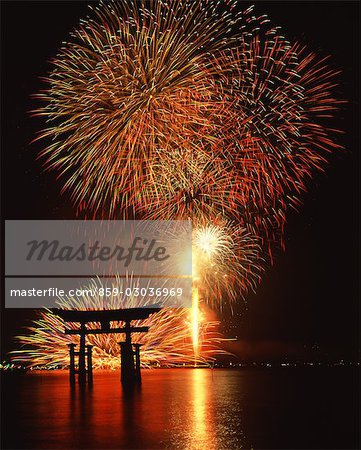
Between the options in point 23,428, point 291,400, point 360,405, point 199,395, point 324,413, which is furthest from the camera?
point 199,395

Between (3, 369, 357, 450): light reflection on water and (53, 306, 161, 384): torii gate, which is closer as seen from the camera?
(3, 369, 357, 450): light reflection on water

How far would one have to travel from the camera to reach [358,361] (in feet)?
162

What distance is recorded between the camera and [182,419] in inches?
484

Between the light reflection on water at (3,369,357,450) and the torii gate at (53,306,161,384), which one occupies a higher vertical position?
the torii gate at (53,306,161,384)

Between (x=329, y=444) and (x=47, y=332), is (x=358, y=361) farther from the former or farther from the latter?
(x=329, y=444)

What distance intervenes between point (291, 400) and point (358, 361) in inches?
1403

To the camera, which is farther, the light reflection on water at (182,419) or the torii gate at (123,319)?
the torii gate at (123,319)

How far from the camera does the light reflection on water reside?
1009 centimetres

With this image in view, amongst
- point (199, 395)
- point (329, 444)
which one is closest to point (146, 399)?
point (199, 395)

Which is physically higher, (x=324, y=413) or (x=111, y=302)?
(x=111, y=302)

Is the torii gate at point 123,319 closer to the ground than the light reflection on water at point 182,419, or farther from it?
farther from it

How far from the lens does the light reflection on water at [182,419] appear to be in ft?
33.1

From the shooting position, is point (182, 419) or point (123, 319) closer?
point (182, 419)

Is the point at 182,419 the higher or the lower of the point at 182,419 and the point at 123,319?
the lower
